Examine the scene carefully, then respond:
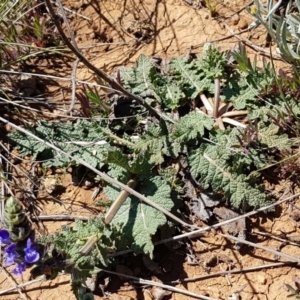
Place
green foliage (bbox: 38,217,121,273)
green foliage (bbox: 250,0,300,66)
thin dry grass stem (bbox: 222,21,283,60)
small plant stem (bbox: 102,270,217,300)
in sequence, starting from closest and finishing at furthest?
green foliage (bbox: 38,217,121,273)
small plant stem (bbox: 102,270,217,300)
green foliage (bbox: 250,0,300,66)
thin dry grass stem (bbox: 222,21,283,60)

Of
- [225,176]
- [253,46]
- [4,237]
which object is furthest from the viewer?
[253,46]

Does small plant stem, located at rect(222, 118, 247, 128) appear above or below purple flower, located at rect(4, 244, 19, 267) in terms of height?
below

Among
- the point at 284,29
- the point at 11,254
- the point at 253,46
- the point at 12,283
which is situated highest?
the point at 284,29

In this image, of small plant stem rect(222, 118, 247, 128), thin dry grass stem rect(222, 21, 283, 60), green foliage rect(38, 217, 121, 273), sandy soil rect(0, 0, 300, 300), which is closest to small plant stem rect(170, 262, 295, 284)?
sandy soil rect(0, 0, 300, 300)

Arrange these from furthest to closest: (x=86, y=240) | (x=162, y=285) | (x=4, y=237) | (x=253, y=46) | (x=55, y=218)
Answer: (x=253, y=46), (x=55, y=218), (x=162, y=285), (x=86, y=240), (x=4, y=237)

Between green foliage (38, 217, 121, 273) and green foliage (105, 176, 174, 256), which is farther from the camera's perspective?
green foliage (105, 176, 174, 256)

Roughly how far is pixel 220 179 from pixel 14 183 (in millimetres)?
1008

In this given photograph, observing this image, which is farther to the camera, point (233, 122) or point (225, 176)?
point (233, 122)

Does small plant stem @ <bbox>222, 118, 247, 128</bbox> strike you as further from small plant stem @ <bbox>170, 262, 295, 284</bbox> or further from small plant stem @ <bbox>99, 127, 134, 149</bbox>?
small plant stem @ <bbox>170, 262, 295, 284</bbox>

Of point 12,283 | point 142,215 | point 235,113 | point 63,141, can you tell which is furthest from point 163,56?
point 12,283

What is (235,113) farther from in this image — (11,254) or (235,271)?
(11,254)

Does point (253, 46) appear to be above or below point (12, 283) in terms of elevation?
above

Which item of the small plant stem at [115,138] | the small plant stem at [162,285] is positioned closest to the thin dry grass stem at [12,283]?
the small plant stem at [162,285]

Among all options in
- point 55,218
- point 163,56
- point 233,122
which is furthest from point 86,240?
point 163,56
